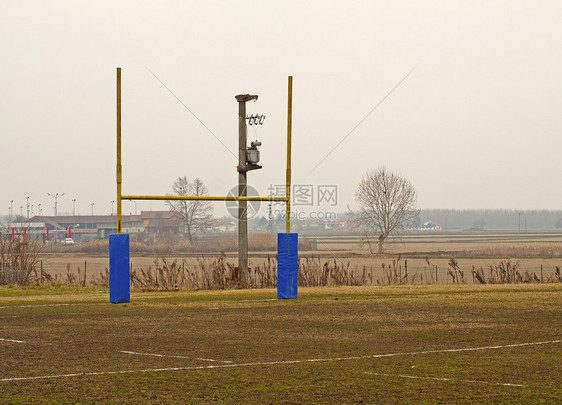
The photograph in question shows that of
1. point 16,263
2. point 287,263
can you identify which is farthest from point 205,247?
point 287,263

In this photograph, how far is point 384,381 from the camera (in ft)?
25.2

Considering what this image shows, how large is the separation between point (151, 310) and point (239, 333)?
444 centimetres

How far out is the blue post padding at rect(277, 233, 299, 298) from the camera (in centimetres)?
1802

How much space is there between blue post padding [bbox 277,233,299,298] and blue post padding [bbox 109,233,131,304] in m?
3.68

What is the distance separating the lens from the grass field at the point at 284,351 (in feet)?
23.6

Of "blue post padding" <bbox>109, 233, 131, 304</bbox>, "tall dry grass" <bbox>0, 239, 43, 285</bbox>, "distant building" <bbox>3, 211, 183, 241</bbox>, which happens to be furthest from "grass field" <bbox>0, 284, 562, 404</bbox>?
"distant building" <bbox>3, 211, 183, 241</bbox>

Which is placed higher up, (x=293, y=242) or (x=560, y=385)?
(x=293, y=242)

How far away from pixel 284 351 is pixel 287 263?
321 inches

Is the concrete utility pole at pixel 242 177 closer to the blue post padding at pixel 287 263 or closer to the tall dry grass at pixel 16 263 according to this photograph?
the blue post padding at pixel 287 263

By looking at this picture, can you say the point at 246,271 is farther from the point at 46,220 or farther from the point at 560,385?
the point at 46,220

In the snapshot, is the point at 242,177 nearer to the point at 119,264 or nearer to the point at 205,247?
the point at 119,264

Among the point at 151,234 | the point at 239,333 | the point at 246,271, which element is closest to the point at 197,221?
the point at 151,234

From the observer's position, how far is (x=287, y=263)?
59.1 ft

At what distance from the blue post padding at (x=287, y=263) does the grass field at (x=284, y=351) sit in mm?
676
